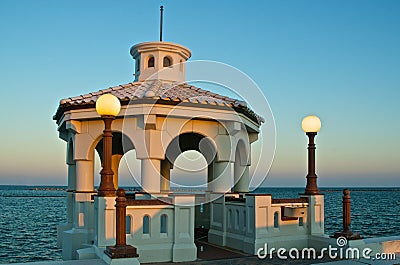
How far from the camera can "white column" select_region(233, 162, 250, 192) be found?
14.8m

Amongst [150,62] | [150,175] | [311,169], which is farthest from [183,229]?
[150,62]

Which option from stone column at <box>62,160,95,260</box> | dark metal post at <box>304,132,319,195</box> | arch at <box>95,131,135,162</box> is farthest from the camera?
arch at <box>95,131,135,162</box>

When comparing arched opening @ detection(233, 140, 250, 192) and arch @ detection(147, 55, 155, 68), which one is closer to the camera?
arched opening @ detection(233, 140, 250, 192)

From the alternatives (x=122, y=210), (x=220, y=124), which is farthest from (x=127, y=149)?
(x=122, y=210)

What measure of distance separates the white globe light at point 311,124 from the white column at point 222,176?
2343mm

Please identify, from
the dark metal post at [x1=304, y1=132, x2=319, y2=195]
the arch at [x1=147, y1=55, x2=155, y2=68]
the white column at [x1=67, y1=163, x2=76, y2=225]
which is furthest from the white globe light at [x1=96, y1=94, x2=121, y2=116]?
Result: the arch at [x1=147, y1=55, x2=155, y2=68]

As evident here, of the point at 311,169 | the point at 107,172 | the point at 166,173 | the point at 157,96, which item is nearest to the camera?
the point at 107,172

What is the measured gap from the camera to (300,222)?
1201 cm

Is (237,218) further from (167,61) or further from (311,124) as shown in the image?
(167,61)

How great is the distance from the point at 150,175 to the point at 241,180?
4051mm

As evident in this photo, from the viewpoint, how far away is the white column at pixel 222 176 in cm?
1293

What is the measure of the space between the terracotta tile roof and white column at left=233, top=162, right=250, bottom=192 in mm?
1640

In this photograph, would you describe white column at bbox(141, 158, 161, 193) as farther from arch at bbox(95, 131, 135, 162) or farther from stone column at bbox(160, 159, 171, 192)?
stone column at bbox(160, 159, 171, 192)

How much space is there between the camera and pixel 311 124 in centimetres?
1182
